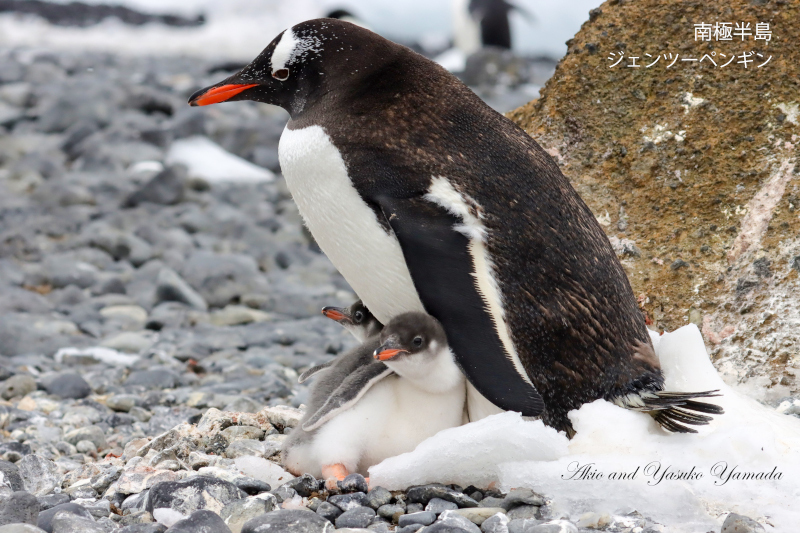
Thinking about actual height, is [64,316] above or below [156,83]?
below

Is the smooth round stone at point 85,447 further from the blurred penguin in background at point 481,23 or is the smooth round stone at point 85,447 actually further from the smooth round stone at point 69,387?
the blurred penguin in background at point 481,23

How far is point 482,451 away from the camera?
235 cm

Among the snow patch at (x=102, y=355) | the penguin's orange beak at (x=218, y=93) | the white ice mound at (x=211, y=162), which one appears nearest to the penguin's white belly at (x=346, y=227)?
the penguin's orange beak at (x=218, y=93)

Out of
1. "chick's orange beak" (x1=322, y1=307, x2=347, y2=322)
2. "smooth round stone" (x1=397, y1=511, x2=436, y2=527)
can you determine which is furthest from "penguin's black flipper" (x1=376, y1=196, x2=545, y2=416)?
"chick's orange beak" (x1=322, y1=307, x2=347, y2=322)

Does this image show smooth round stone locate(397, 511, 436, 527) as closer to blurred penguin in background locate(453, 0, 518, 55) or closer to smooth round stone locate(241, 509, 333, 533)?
smooth round stone locate(241, 509, 333, 533)

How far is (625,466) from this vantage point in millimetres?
2338

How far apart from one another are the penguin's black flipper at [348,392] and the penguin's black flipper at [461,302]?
0.90 ft

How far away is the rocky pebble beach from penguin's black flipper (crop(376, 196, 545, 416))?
0.27m

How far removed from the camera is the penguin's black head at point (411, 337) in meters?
2.28

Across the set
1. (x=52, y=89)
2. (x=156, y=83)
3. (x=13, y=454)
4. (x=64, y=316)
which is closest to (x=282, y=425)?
(x=13, y=454)

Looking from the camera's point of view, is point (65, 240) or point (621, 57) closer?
point (621, 57)

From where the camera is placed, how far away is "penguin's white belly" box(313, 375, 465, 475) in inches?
98.8

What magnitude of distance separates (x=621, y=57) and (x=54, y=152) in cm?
722

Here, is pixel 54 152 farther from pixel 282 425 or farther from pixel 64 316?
pixel 282 425
